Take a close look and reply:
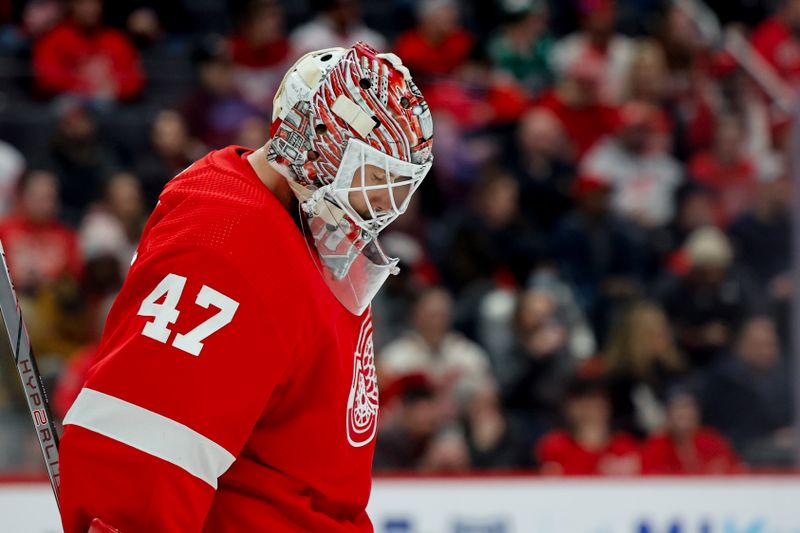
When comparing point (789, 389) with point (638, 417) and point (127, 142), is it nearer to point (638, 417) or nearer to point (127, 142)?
point (638, 417)

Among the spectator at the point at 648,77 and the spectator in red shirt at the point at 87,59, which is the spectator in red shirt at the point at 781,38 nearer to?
the spectator at the point at 648,77

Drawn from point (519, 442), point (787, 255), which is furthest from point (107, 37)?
point (787, 255)

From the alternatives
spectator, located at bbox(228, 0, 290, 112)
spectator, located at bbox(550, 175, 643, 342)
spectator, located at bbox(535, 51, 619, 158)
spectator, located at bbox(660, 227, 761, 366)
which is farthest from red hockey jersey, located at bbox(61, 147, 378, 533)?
spectator, located at bbox(535, 51, 619, 158)

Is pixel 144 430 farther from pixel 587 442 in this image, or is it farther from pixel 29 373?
pixel 587 442

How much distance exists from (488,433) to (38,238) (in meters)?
1.78

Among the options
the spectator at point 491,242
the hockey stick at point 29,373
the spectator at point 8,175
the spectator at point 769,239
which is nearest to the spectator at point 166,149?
the spectator at point 8,175

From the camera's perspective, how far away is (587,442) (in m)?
4.89

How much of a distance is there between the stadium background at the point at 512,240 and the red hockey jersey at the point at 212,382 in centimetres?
228

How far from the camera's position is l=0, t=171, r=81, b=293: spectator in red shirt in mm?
4672

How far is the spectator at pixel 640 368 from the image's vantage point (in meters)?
5.07

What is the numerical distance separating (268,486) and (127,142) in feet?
10.8

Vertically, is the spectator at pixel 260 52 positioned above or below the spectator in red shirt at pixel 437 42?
above

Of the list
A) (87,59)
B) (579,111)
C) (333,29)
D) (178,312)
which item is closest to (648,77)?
(579,111)

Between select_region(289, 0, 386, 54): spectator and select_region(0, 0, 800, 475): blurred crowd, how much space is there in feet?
0.61
